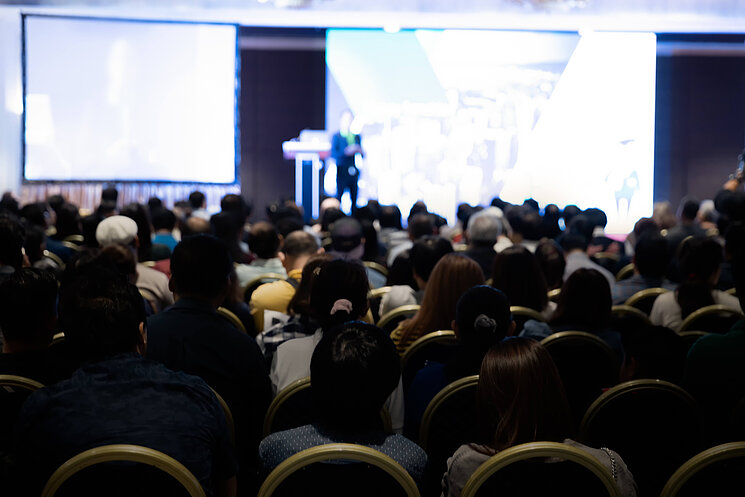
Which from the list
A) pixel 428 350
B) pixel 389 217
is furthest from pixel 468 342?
pixel 389 217

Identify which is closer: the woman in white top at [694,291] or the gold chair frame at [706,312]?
the gold chair frame at [706,312]

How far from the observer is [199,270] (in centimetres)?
274

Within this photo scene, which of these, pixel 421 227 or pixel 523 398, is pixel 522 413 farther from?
pixel 421 227

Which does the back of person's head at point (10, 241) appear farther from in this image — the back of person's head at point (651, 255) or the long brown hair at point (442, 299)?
the back of person's head at point (651, 255)

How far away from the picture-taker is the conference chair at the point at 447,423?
7.37ft

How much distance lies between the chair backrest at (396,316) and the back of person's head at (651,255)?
1.54 metres

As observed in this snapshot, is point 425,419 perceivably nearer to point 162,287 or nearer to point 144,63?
point 162,287

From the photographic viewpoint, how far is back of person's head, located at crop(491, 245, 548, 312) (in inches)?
142

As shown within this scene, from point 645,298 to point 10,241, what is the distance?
3.14 m

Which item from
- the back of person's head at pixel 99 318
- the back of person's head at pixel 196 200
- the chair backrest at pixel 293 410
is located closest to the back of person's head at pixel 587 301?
the chair backrest at pixel 293 410

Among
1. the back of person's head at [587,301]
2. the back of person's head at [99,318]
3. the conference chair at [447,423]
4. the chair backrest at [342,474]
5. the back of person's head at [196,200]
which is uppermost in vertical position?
the back of person's head at [196,200]

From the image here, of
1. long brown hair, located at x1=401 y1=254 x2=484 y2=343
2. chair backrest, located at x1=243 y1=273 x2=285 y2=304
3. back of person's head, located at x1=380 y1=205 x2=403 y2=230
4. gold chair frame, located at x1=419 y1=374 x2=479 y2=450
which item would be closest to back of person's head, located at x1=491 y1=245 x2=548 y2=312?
long brown hair, located at x1=401 y1=254 x2=484 y2=343

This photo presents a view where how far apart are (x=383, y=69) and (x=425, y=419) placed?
10761 millimetres

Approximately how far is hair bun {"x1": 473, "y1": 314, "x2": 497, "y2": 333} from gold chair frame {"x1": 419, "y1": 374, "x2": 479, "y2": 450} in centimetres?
→ 21
